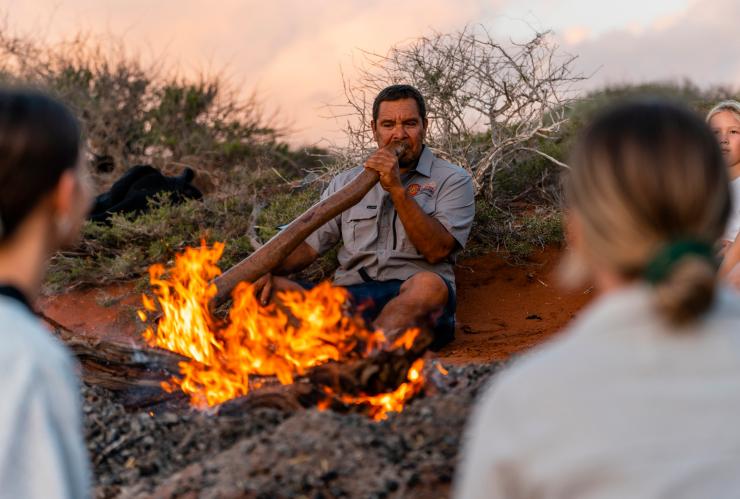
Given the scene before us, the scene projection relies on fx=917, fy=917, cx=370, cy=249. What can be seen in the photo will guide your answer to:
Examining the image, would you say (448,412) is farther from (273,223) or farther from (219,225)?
(219,225)

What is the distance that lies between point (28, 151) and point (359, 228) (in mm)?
4224

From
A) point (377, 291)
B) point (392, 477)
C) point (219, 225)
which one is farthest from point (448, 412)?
point (219, 225)

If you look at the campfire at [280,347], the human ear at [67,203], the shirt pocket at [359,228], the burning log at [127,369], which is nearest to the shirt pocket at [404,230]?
the shirt pocket at [359,228]

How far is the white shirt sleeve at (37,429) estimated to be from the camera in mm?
1787

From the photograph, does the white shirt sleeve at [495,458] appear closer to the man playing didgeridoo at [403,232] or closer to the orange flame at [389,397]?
the orange flame at [389,397]

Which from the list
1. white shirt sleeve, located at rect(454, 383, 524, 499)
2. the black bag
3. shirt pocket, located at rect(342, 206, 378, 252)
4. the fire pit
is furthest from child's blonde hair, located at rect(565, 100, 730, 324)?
the black bag

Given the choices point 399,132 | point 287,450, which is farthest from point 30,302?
point 399,132

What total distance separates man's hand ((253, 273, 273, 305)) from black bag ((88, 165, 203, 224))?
4138mm

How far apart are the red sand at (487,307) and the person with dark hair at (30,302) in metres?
4.08

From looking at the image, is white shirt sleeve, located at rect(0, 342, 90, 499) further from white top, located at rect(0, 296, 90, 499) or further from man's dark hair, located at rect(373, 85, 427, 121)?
man's dark hair, located at rect(373, 85, 427, 121)

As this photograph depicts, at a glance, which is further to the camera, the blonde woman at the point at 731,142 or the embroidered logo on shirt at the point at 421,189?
the embroidered logo on shirt at the point at 421,189

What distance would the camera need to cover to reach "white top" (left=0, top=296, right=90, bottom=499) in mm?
1785

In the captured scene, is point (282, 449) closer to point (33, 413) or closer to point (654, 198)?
point (33, 413)

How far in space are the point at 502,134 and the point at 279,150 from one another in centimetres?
615
